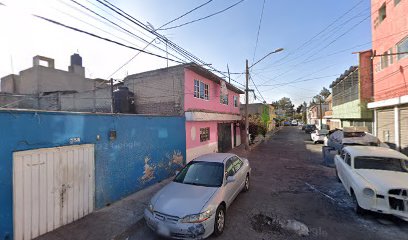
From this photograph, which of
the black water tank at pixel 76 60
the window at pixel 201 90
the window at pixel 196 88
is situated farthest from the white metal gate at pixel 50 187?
the black water tank at pixel 76 60

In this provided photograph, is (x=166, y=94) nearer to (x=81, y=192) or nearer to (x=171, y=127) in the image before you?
(x=171, y=127)

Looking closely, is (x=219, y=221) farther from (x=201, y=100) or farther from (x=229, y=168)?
(x=201, y=100)

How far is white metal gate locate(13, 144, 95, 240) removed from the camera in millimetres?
3955

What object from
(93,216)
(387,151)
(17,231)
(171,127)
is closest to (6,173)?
(17,231)

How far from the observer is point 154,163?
779 centimetres

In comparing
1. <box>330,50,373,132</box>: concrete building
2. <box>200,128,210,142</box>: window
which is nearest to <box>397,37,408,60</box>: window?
<box>330,50,373,132</box>: concrete building

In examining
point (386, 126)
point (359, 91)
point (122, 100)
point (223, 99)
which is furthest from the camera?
point (223, 99)

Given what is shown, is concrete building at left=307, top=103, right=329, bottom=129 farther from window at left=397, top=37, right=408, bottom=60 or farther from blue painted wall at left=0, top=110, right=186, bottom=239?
blue painted wall at left=0, top=110, right=186, bottom=239

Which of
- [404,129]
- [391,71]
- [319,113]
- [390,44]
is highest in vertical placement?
[390,44]

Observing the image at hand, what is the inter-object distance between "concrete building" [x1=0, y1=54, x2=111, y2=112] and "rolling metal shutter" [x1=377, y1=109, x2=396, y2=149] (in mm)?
17587

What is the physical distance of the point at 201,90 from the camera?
12.3 meters

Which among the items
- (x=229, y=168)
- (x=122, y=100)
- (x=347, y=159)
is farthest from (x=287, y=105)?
(x=229, y=168)

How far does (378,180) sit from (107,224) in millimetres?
6815

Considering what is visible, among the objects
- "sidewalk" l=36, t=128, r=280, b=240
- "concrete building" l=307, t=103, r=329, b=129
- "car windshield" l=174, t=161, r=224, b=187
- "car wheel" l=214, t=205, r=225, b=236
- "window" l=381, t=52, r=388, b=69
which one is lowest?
"sidewalk" l=36, t=128, r=280, b=240
